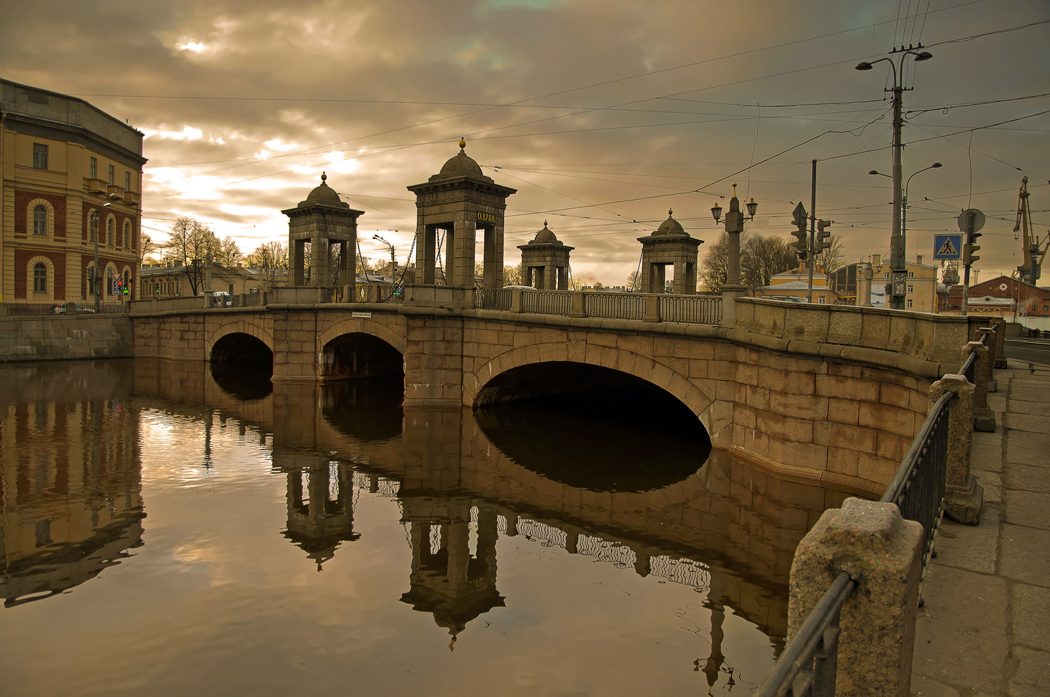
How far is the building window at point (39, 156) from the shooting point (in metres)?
39.3

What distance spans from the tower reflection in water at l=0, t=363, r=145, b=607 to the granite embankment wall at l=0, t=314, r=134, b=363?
12927 mm

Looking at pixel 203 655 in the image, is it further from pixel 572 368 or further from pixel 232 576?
pixel 572 368

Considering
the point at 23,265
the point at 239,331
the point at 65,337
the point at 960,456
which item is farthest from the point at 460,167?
the point at 23,265

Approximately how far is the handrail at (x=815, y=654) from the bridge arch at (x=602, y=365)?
12878mm

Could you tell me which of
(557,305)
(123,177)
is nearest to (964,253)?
(557,305)

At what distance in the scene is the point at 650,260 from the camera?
30.2 meters

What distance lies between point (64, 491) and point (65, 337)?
28596 millimetres

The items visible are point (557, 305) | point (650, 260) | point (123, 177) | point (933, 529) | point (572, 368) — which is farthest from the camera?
point (123, 177)

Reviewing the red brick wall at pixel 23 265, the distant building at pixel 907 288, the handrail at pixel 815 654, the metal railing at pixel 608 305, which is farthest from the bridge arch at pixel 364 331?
the red brick wall at pixel 23 265

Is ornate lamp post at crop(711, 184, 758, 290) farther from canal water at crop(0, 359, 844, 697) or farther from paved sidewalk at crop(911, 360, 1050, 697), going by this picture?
paved sidewalk at crop(911, 360, 1050, 697)

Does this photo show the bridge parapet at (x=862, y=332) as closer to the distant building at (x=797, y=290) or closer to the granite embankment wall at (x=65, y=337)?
the distant building at (x=797, y=290)

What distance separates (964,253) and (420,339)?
14.6 meters

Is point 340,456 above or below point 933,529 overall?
below

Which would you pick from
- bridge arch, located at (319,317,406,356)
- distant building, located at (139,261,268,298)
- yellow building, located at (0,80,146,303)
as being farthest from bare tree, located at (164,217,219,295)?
bridge arch, located at (319,317,406,356)
